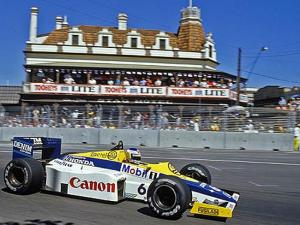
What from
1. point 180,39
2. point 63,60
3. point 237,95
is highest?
point 180,39

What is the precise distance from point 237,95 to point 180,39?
13.4 metres

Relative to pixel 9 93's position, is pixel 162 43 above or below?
above

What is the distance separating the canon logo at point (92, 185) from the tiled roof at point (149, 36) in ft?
153

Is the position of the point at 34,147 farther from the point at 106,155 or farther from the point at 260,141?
the point at 260,141

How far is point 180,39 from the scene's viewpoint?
56781 mm

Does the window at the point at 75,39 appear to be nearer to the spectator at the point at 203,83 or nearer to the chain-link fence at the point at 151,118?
the spectator at the point at 203,83

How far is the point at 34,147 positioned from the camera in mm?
8781

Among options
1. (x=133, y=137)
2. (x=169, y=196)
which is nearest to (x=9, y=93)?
(x=133, y=137)

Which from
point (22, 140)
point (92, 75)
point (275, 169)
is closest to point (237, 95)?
point (92, 75)

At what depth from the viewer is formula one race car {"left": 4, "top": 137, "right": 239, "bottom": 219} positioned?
682 centimetres

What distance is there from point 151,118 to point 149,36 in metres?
32.6

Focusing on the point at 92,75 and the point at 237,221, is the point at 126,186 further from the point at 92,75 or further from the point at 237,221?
the point at 92,75

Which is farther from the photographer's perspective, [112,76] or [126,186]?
[112,76]

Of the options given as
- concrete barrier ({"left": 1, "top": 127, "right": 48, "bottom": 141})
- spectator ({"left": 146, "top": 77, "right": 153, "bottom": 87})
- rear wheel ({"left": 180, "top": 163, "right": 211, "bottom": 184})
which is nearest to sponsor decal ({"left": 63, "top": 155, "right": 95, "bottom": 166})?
rear wheel ({"left": 180, "top": 163, "right": 211, "bottom": 184})
